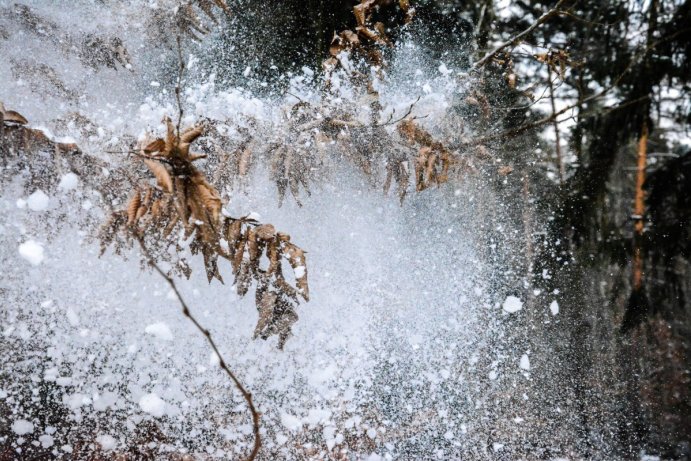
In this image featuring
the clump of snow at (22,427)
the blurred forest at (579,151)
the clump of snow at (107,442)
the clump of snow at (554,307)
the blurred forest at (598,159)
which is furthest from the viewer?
the clump of snow at (554,307)

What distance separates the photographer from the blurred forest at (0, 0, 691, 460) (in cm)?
241

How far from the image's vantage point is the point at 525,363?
2.99 metres

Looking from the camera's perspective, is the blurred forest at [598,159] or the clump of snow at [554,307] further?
the clump of snow at [554,307]

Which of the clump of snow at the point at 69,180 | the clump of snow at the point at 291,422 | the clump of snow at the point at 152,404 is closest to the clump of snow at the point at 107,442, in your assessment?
the clump of snow at the point at 152,404

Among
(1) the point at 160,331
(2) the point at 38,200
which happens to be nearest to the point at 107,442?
(1) the point at 160,331

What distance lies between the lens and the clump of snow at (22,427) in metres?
1.94

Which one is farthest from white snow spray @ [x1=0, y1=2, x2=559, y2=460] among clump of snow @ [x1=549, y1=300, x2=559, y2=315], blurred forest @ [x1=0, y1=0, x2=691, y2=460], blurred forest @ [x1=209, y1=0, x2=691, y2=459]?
clump of snow @ [x1=549, y1=300, x2=559, y2=315]

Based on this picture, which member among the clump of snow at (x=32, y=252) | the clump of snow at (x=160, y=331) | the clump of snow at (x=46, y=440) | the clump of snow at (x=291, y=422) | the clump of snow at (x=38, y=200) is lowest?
the clump of snow at (x=291, y=422)

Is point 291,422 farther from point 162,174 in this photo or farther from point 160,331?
point 162,174

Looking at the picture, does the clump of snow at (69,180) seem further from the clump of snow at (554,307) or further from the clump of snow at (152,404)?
the clump of snow at (554,307)

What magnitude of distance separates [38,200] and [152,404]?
116cm

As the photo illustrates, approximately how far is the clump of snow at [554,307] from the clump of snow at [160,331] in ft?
9.89

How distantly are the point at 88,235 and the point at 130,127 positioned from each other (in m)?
0.58

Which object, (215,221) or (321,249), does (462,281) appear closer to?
(321,249)
